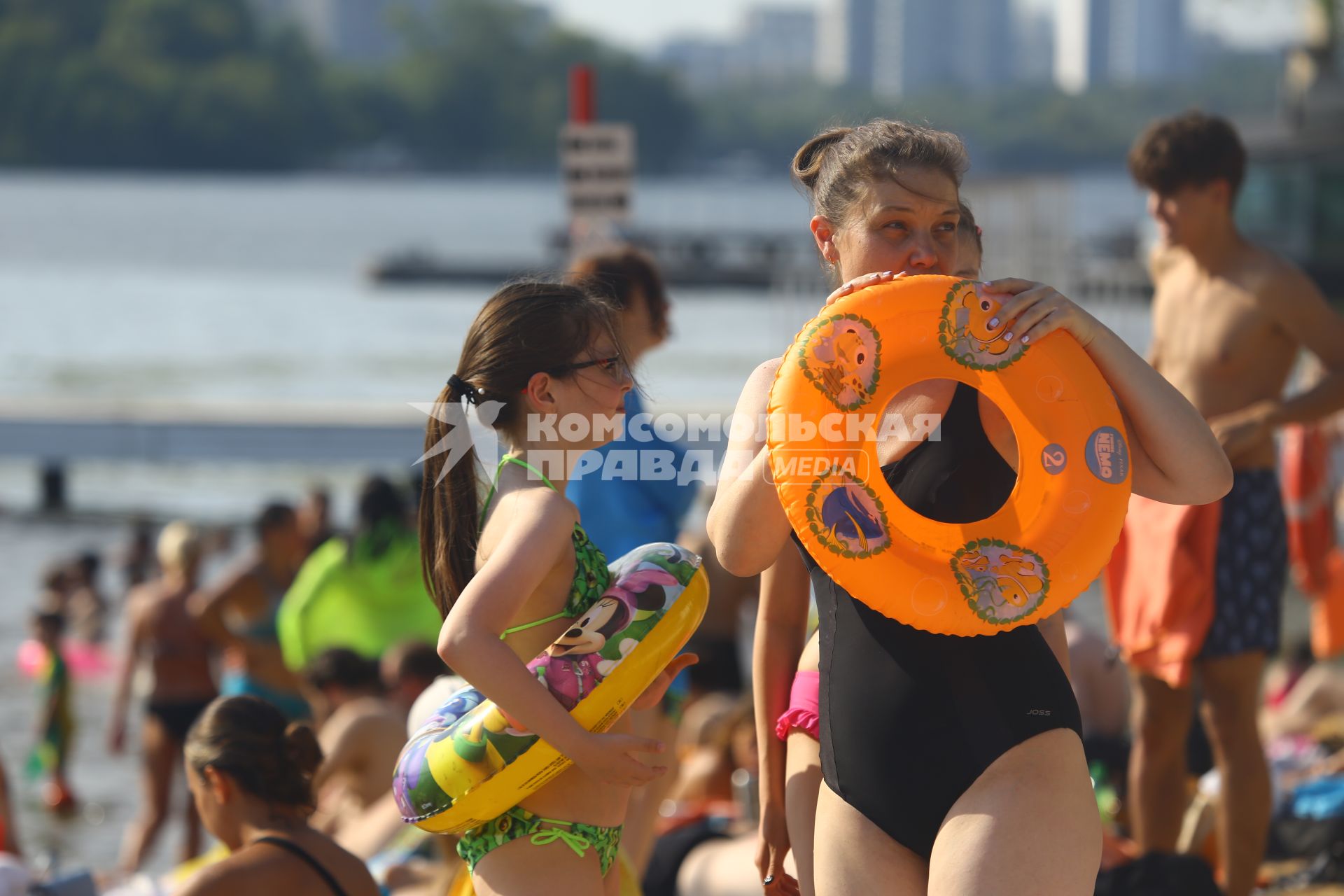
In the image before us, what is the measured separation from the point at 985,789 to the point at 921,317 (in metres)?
0.64

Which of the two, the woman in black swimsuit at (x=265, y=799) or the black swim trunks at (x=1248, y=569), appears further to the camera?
the black swim trunks at (x=1248, y=569)

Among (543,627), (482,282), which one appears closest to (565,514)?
(543,627)

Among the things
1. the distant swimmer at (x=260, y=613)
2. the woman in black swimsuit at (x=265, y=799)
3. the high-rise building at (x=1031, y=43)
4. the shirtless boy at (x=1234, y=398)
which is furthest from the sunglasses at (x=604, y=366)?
the high-rise building at (x=1031, y=43)

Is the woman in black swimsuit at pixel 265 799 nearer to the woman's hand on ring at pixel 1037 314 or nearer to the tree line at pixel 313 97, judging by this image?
the woman's hand on ring at pixel 1037 314

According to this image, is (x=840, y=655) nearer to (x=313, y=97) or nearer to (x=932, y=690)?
(x=932, y=690)

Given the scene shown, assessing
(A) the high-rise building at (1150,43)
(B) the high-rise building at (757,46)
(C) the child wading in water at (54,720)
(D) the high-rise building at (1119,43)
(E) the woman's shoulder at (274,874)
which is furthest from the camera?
(B) the high-rise building at (757,46)

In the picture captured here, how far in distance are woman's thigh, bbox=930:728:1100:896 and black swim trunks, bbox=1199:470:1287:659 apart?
169 centimetres

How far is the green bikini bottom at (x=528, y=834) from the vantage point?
2.56 metres

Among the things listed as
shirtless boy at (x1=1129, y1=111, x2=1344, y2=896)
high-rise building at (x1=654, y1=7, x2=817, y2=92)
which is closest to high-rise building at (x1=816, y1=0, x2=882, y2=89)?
high-rise building at (x1=654, y1=7, x2=817, y2=92)

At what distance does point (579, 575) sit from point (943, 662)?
66cm

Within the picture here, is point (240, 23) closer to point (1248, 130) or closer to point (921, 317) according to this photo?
point (1248, 130)

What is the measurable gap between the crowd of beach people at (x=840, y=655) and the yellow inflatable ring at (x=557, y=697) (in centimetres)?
5

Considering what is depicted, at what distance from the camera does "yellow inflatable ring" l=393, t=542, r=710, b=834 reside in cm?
248

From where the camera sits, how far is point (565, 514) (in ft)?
8.36
